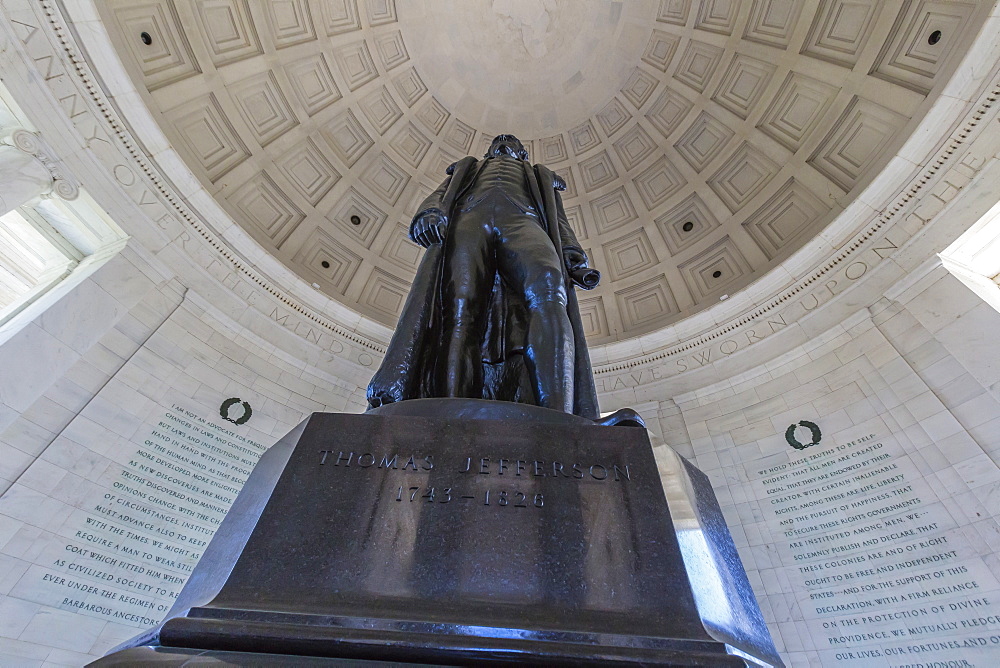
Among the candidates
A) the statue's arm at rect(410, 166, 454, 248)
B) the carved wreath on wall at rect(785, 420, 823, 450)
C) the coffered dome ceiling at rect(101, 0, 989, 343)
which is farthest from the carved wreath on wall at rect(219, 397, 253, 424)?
the carved wreath on wall at rect(785, 420, 823, 450)

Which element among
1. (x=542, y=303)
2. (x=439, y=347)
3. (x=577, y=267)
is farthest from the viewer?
(x=577, y=267)

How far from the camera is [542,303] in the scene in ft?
8.55

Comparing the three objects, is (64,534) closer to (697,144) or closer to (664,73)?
(697,144)

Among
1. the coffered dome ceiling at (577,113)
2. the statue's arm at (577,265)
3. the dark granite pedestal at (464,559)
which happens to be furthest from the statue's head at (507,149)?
the coffered dome ceiling at (577,113)

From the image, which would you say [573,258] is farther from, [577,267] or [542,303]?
[542,303]

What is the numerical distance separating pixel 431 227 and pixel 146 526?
15.1ft

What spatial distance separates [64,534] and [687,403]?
7.89 metres

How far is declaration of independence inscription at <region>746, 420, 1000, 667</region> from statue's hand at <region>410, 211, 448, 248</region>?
5420 mm

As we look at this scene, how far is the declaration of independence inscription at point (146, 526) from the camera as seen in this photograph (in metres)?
4.37

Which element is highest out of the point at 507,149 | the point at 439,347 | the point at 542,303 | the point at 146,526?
the point at 507,149

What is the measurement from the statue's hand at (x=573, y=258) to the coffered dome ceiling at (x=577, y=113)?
7.02 meters

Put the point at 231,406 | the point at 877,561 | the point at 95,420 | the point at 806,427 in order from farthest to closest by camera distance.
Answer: the point at 231,406 < the point at 806,427 < the point at 95,420 < the point at 877,561

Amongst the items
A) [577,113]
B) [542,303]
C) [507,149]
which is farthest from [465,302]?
[577,113]

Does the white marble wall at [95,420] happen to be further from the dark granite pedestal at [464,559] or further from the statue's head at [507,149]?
the statue's head at [507,149]
